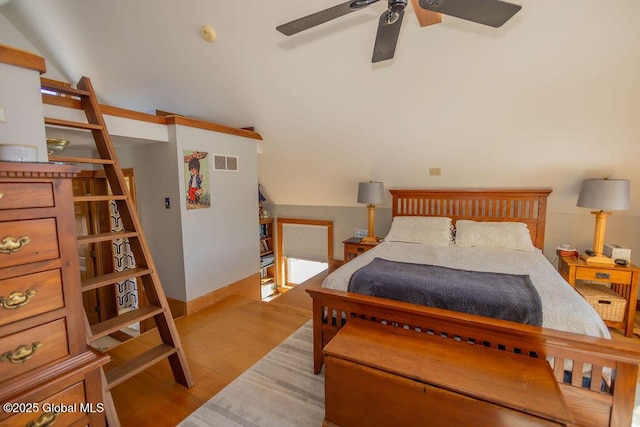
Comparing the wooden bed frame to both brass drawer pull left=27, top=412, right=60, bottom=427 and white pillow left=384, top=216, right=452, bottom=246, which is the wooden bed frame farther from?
white pillow left=384, top=216, right=452, bottom=246

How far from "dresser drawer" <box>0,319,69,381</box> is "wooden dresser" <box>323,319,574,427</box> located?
117cm

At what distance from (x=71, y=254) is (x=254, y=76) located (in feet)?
8.05

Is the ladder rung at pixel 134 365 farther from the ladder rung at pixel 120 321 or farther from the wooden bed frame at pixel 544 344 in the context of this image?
the wooden bed frame at pixel 544 344

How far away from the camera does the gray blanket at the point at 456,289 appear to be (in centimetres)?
167

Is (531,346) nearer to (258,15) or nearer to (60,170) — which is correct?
(60,170)

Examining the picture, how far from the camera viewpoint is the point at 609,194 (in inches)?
108

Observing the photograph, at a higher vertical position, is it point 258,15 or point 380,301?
point 258,15

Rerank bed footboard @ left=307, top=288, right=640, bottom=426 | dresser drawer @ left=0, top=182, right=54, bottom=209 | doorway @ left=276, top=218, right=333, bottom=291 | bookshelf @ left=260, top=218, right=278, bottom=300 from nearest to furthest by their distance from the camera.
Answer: dresser drawer @ left=0, top=182, right=54, bottom=209 < bed footboard @ left=307, top=288, right=640, bottom=426 < doorway @ left=276, top=218, right=333, bottom=291 < bookshelf @ left=260, top=218, right=278, bottom=300

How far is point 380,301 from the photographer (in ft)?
6.26

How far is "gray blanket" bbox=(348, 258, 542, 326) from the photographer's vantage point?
1.67 metres

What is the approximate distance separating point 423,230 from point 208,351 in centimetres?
254

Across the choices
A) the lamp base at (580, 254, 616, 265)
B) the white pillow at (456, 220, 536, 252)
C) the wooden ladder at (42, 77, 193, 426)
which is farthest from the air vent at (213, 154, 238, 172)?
the lamp base at (580, 254, 616, 265)

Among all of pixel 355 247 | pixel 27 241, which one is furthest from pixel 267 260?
pixel 27 241

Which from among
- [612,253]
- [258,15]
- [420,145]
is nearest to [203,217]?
[258,15]
